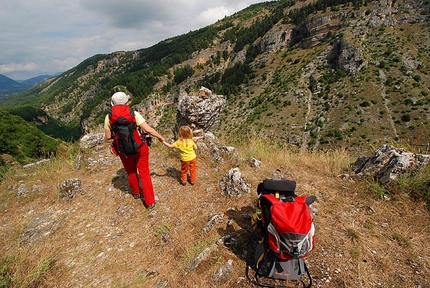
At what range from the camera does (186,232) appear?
12.3 feet

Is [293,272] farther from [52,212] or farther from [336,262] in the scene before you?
[52,212]

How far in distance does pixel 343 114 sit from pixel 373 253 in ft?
208

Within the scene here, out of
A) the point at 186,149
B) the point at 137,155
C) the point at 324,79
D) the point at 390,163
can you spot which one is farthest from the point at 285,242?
the point at 324,79

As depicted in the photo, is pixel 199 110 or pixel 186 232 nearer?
pixel 186 232

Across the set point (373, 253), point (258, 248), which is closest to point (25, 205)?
point (258, 248)

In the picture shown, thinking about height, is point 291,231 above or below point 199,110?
below

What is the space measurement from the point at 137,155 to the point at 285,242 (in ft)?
11.0

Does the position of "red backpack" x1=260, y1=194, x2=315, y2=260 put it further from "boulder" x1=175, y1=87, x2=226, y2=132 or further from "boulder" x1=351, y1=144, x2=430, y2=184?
"boulder" x1=175, y1=87, x2=226, y2=132

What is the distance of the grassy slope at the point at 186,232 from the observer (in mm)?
2781

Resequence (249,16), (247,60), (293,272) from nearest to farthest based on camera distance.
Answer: (293,272)
(247,60)
(249,16)

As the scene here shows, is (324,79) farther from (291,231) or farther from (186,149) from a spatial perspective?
(291,231)

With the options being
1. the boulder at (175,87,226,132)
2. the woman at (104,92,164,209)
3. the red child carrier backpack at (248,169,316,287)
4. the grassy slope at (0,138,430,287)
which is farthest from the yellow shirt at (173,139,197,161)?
the boulder at (175,87,226,132)

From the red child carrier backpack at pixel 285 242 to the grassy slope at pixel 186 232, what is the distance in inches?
12.2

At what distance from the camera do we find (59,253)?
3605mm
